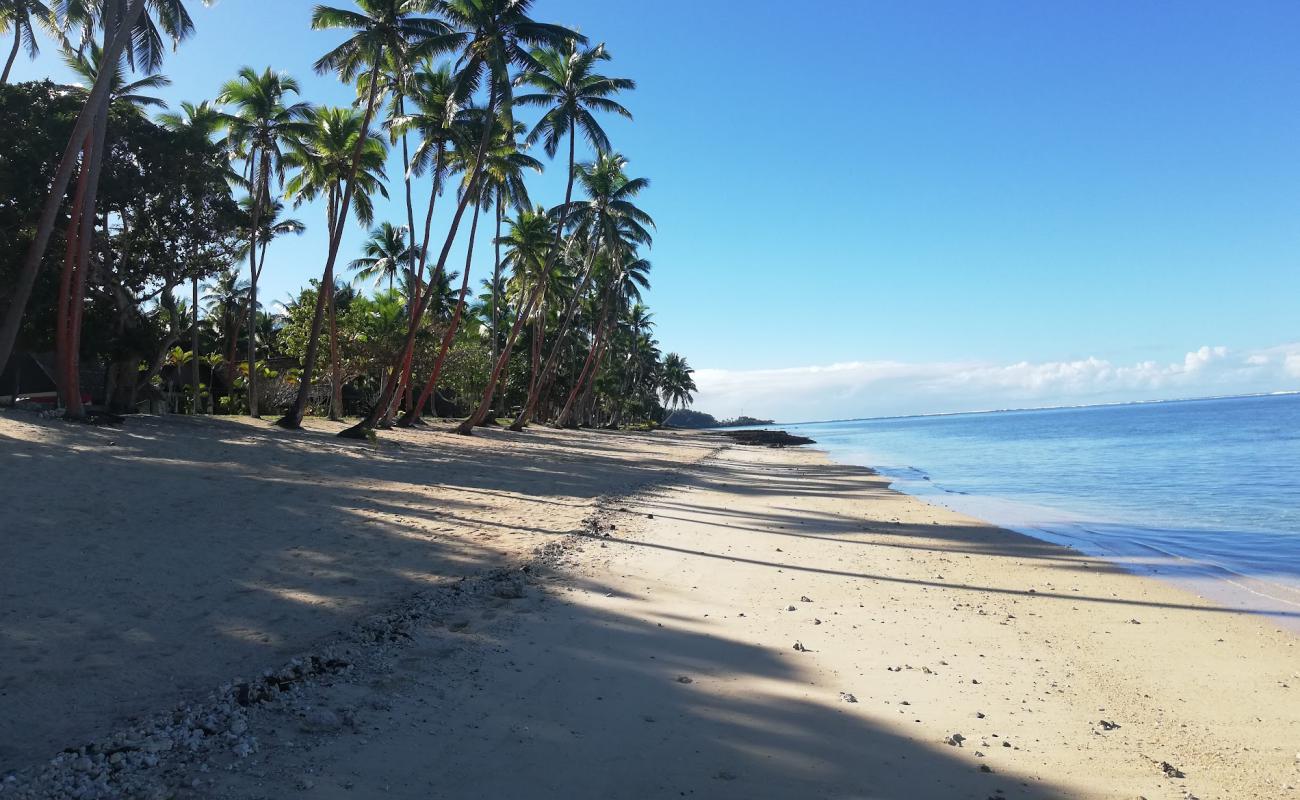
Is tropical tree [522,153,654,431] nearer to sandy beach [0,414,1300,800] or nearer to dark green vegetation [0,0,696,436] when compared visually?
dark green vegetation [0,0,696,436]

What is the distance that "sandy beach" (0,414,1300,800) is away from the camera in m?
3.23

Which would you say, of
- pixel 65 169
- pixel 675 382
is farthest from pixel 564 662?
pixel 675 382

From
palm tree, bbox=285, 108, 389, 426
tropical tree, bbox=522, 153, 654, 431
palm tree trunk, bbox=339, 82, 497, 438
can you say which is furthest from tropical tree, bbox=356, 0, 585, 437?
tropical tree, bbox=522, 153, 654, 431

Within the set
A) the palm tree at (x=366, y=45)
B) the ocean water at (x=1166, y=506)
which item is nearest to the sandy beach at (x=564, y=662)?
the ocean water at (x=1166, y=506)

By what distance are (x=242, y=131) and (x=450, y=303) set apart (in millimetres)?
17597

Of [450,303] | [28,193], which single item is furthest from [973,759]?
[450,303]

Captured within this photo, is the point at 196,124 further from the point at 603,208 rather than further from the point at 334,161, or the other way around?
the point at 603,208

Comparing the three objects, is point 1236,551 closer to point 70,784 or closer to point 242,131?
point 70,784

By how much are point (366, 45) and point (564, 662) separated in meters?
18.9

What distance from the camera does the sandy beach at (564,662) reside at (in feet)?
10.6

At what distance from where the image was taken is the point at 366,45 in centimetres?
1819

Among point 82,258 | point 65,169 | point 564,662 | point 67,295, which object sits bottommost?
point 564,662

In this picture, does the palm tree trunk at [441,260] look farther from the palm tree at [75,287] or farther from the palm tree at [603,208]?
the palm tree at [603,208]

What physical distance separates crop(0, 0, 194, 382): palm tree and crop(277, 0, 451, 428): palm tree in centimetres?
341
